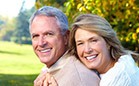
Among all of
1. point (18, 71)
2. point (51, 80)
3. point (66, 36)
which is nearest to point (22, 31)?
point (18, 71)

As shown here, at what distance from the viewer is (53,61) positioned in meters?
3.38

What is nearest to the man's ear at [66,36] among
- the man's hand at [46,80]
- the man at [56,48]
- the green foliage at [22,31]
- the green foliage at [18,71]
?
the man at [56,48]

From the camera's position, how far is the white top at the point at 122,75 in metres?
3.17

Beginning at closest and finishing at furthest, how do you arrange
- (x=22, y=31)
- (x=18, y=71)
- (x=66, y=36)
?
(x=66, y=36)
(x=18, y=71)
(x=22, y=31)

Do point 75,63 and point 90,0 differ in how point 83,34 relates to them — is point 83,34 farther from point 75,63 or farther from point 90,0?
point 90,0

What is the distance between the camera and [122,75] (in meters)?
3.18

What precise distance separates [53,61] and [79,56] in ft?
0.64

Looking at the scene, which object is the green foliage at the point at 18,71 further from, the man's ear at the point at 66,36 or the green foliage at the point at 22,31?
the green foliage at the point at 22,31

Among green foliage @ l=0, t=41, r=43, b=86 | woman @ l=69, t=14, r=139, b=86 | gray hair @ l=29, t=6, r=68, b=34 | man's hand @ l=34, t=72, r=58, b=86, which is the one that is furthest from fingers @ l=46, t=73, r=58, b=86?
green foliage @ l=0, t=41, r=43, b=86

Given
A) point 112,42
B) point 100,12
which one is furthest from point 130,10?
point 112,42

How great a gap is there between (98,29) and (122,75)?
37 centimetres

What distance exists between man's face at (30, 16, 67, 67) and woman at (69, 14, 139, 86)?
9 centimetres

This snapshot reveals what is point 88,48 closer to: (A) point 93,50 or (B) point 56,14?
(A) point 93,50

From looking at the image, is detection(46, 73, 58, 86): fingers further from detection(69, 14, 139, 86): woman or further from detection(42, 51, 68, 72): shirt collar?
detection(69, 14, 139, 86): woman
